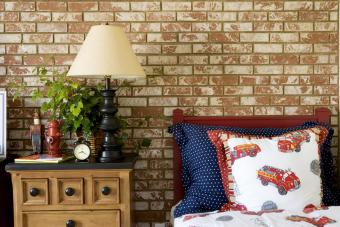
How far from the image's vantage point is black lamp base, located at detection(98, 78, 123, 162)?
2.18m

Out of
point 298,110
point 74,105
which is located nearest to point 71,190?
point 74,105

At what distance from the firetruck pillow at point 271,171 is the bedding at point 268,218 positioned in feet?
0.24

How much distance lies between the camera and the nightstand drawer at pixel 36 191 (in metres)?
2.12

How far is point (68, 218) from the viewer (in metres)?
2.13

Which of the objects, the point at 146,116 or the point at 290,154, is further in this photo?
the point at 146,116

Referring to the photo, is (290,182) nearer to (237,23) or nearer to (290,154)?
(290,154)

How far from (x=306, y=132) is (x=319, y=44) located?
2.33ft

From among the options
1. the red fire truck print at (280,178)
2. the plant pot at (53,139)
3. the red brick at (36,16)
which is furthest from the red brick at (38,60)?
the red fire truck print at (280,178)

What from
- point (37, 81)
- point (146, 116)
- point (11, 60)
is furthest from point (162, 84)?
point (11, 60)

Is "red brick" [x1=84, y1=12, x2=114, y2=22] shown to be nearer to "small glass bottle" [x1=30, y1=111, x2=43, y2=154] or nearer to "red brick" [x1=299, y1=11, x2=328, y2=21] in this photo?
"small glass bottle" [x1=30, y1=111, x2=43, y2=154]

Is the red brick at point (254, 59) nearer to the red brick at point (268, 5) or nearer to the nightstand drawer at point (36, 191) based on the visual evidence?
the red brick at point (268, 5)

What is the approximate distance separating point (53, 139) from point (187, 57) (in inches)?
38.3

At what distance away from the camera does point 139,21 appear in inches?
102

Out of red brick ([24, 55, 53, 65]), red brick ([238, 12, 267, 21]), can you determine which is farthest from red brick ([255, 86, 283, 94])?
red brick ([24, 55, 53, 65])
